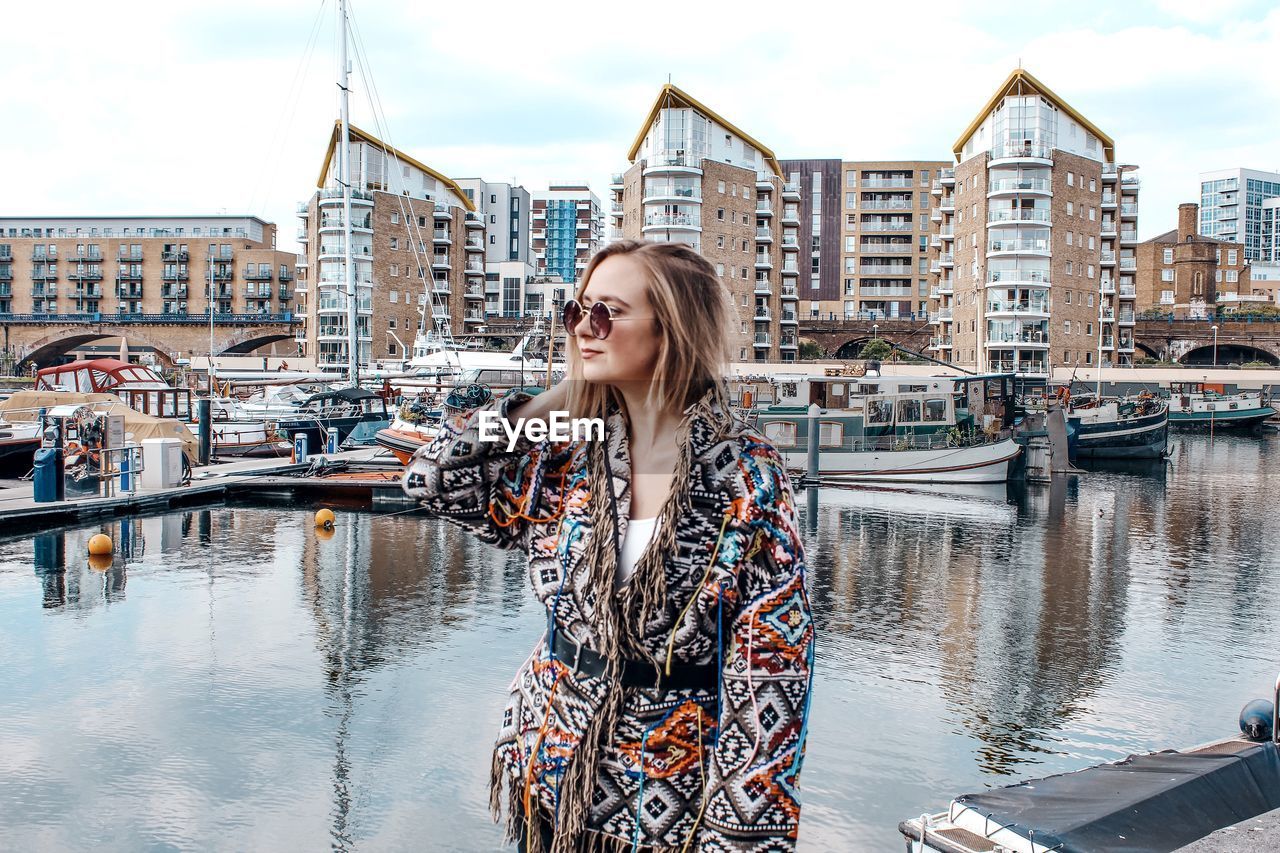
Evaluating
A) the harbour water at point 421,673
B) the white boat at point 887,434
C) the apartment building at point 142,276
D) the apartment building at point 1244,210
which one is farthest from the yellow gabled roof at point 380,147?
the apartment building at point 1244,210

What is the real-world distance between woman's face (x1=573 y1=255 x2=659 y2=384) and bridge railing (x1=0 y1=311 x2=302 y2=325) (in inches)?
3384

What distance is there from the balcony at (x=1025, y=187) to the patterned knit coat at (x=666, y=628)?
61520 mm

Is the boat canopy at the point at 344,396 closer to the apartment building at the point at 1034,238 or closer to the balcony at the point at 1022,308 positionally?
the apartment building at the point at 1034,238

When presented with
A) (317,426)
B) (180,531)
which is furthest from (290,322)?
(180,531)

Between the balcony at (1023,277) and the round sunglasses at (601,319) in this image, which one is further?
the balcony at (1023,277)

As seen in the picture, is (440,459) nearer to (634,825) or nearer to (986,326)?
(634,825)

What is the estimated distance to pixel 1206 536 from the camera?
697 inches

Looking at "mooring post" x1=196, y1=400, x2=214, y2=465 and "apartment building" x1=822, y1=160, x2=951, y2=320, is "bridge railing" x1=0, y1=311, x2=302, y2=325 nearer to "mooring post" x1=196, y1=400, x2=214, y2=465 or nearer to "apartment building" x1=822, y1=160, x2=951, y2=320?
"apartment building" x1=822, y1=160, x2=951, y2=320

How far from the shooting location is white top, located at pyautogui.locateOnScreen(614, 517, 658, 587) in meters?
1.89

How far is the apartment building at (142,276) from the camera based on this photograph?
8962 centimetres

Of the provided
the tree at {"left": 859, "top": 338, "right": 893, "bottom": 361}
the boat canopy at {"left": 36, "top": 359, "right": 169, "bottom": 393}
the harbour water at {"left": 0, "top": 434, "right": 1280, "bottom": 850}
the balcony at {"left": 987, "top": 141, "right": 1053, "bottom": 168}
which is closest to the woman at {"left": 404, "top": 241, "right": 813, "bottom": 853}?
the harbour water at {"left": 0, "top": 434, "right": 1280, "bottom": 850}

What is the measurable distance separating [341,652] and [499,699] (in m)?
1.88

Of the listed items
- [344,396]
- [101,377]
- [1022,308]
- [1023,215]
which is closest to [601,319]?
[344,396]

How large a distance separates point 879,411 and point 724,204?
1375 inches
